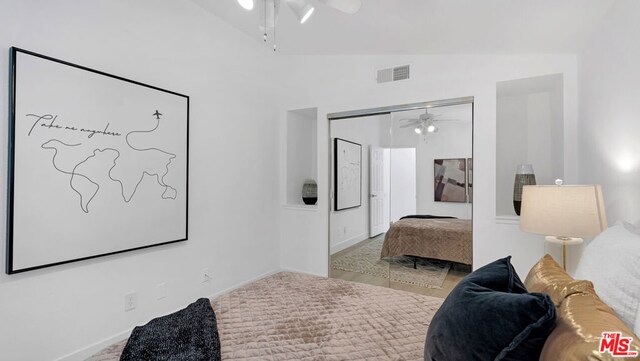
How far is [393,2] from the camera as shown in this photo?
2221mm

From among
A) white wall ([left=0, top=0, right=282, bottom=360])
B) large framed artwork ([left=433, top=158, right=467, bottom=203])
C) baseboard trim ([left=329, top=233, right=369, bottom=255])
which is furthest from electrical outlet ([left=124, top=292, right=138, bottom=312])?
large framed artwork ([left=433, top=158, right=467, bottom=203])

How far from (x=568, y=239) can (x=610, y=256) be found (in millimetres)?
1051

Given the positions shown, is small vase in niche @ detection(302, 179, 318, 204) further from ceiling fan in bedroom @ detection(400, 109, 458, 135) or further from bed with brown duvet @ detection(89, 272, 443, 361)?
bed with brown duvet @ detection(89, 272, 443, 361)

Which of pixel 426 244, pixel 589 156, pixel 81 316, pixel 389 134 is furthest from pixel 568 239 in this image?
pixel 81 316

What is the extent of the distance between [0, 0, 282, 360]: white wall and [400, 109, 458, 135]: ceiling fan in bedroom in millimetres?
1616

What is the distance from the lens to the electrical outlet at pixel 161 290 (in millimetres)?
2457

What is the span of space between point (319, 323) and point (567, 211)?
59.4 inches

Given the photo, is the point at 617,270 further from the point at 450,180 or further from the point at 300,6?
the point at 450,180

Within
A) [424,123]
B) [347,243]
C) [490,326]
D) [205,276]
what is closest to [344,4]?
[490,326]

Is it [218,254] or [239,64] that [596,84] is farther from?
[218,254]

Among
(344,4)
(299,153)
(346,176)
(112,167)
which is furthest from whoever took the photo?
(299,153)

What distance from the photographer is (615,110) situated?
178cm

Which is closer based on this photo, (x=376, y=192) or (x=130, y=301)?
(x=130, y=301)

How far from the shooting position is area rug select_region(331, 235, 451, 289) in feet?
10.6
